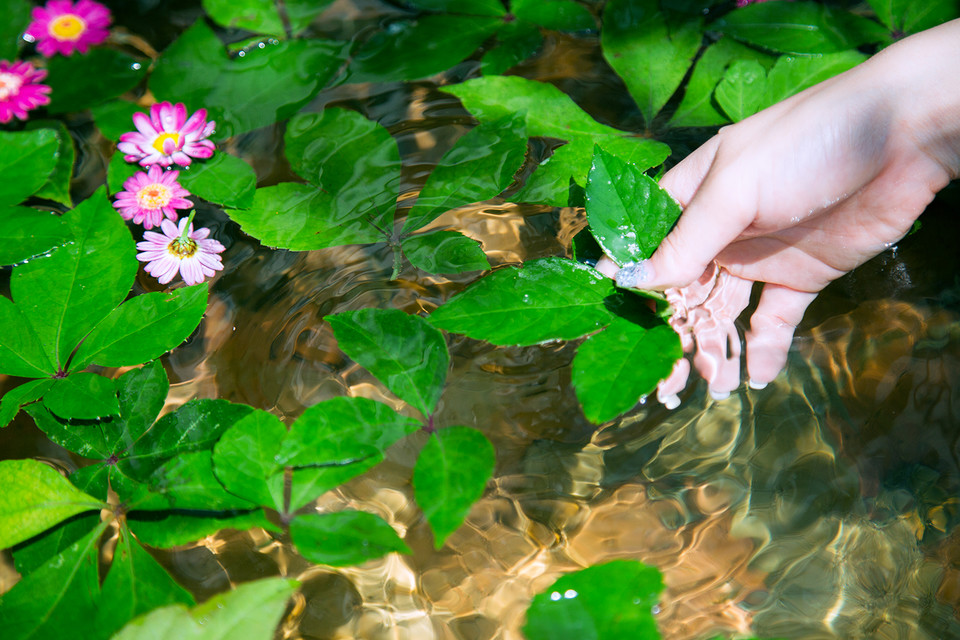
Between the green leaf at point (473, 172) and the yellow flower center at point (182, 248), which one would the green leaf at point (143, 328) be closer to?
the yellow flower center at point (182, 248)

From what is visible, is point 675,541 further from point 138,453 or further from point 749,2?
point 749,2

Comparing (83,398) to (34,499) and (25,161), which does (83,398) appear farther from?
(25,161)

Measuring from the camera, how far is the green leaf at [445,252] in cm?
142

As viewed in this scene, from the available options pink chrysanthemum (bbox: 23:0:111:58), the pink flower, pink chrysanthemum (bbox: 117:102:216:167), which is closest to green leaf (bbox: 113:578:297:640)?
pink chrysanthemum (bbox: 117:102:216:167)

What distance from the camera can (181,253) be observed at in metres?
1.56

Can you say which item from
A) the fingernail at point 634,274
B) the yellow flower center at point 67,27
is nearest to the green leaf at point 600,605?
the fingernail at point 634,274

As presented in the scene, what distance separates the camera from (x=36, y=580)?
1.13 meters

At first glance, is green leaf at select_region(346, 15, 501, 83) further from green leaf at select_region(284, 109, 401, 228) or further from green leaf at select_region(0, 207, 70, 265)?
green leaf at select_region(0, 207, 70, 265)

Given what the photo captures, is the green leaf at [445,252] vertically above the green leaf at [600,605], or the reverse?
the green leaf at [445,252]

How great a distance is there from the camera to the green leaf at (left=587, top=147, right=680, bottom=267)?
3.95 feet

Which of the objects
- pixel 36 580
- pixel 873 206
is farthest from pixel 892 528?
pixel 36 580

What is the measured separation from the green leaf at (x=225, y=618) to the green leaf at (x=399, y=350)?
37 cm

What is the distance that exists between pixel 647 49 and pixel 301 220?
3.22 feet

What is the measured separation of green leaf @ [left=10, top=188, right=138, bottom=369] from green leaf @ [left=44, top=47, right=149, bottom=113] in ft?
1.88
